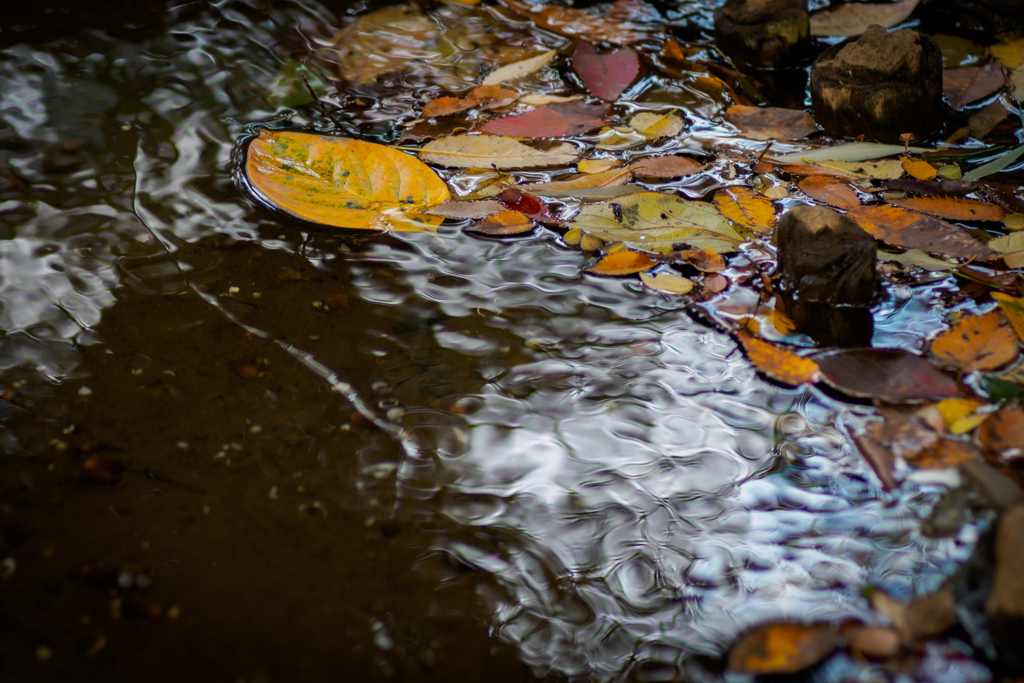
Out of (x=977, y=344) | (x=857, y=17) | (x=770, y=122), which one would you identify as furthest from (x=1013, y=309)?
(x=857, y=17)

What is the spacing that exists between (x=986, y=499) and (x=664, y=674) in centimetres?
47

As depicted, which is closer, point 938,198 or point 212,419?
point 212,419

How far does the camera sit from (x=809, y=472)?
3.15ft

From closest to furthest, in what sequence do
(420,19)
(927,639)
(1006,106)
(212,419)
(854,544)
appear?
(927,639) < (854,544) < (212,419) < (1006,106) < (420,19)

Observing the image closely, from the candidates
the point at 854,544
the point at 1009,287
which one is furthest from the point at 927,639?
the point at 1009,287

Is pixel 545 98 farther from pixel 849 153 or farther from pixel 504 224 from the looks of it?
pixel 849 153

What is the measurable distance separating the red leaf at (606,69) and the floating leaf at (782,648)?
1.48 m

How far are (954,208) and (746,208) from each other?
42 cm

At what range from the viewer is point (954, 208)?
140 cm

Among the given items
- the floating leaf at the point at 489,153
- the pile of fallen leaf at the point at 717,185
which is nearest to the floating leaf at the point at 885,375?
the pile of fallen leaf at the point at 717,185

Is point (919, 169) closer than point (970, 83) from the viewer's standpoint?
Yes

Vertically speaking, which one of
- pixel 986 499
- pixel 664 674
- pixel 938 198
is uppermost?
pixel 938 198

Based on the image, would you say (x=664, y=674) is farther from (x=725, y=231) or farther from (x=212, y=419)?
(x=725, y=231)

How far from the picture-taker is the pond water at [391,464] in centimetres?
83
